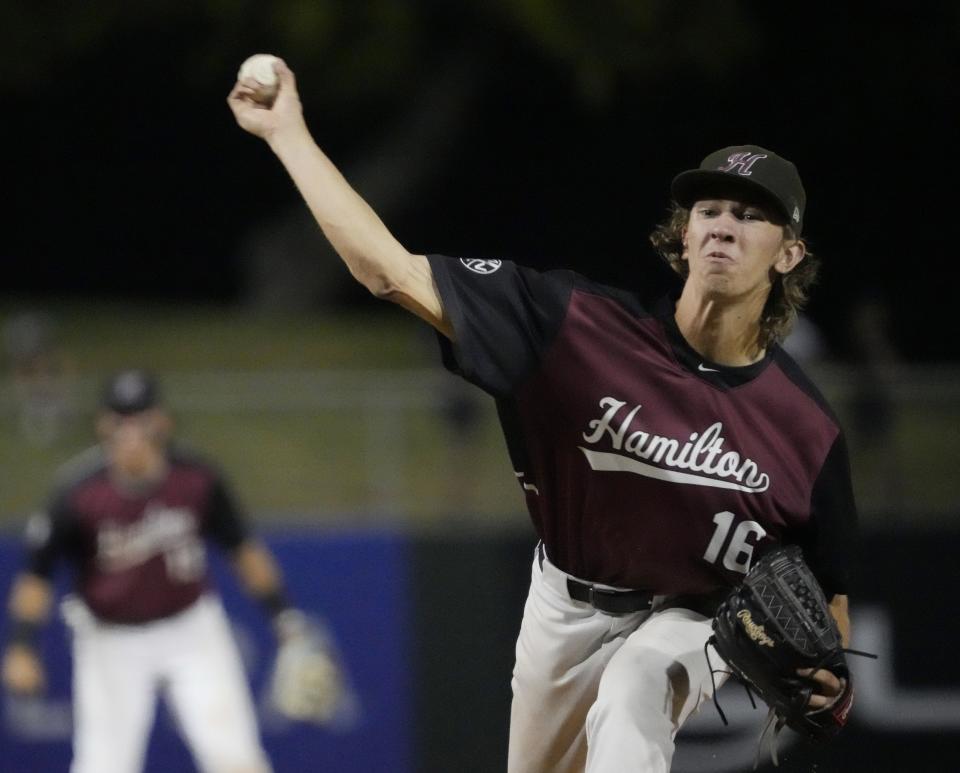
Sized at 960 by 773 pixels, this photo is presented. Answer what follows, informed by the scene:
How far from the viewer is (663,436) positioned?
423cm

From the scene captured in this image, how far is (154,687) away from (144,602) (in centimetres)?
39

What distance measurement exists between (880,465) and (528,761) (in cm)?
556

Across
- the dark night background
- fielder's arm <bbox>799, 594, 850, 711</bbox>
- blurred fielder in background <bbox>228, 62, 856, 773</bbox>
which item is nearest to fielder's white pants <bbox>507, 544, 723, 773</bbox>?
blurred fielder in background <bbox>228, 62, 856, 773</bbox>

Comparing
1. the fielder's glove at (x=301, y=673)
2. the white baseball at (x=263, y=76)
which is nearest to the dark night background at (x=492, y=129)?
the fielder's glove at (x=301, y=673)

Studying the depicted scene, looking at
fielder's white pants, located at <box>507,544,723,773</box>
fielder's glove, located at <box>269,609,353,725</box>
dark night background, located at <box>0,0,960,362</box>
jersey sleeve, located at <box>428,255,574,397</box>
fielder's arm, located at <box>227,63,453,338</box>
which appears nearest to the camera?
fielder's arm, located at <box>227,63,453,338</box>

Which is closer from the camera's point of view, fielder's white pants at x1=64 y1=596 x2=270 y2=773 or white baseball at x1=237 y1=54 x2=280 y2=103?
white baseball at x1=237 y1=54 x2=280 y2=103

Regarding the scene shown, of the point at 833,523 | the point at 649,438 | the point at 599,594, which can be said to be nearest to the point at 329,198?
the point at 649,438

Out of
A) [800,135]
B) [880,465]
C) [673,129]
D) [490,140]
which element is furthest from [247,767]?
[490,140]

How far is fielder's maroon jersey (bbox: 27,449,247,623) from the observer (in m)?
7.55

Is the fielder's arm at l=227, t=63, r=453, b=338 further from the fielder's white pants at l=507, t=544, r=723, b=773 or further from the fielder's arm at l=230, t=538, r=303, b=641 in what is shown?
the fielder's arm at l=230, t=538, r=303, b=641

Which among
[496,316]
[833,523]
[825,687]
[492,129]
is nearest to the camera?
[496,316]

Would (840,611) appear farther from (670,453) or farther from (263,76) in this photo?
(263,76)

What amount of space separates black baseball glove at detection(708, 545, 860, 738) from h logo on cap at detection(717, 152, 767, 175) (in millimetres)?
989

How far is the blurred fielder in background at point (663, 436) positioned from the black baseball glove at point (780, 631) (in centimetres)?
8
